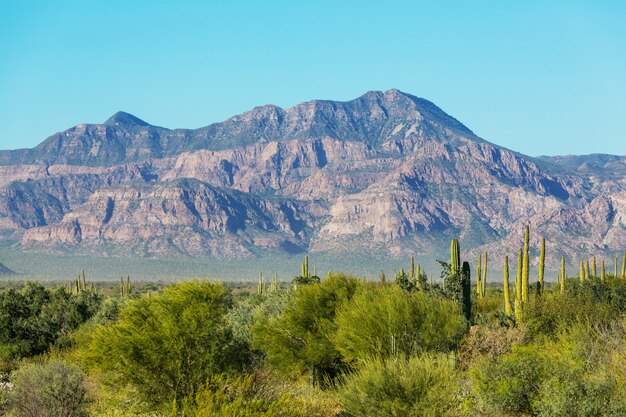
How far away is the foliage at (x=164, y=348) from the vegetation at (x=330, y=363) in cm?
4

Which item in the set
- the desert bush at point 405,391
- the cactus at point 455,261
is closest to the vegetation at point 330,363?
the desert bush at point 405,391

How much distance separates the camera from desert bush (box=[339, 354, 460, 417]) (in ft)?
74.6

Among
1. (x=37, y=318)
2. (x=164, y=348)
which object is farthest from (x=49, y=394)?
(x=37, y=318)

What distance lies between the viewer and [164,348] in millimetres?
26438

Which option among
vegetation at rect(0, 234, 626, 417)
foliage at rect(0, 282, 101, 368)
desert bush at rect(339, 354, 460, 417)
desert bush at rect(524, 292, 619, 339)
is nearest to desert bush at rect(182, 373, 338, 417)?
vegetation at rect(0, 234, 626, 417)

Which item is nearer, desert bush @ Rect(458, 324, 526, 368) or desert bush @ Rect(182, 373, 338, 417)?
desert bush @ Rect(182, 373, 338, 417)

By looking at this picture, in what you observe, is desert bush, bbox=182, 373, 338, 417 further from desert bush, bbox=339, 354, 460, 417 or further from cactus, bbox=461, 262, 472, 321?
cactus, bbox=461, 262, 472, 321

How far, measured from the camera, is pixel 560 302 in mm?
43094

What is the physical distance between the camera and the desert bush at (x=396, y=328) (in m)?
31.9

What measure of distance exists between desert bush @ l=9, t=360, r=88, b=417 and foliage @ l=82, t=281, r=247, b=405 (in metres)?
1.18

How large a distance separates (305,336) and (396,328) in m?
5.97

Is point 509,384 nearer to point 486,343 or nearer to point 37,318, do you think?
point 486,343

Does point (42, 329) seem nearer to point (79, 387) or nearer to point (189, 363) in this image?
point (79, 387)

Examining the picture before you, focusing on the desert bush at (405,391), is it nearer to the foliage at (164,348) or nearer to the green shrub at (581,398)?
the green shrub at (581,398)
